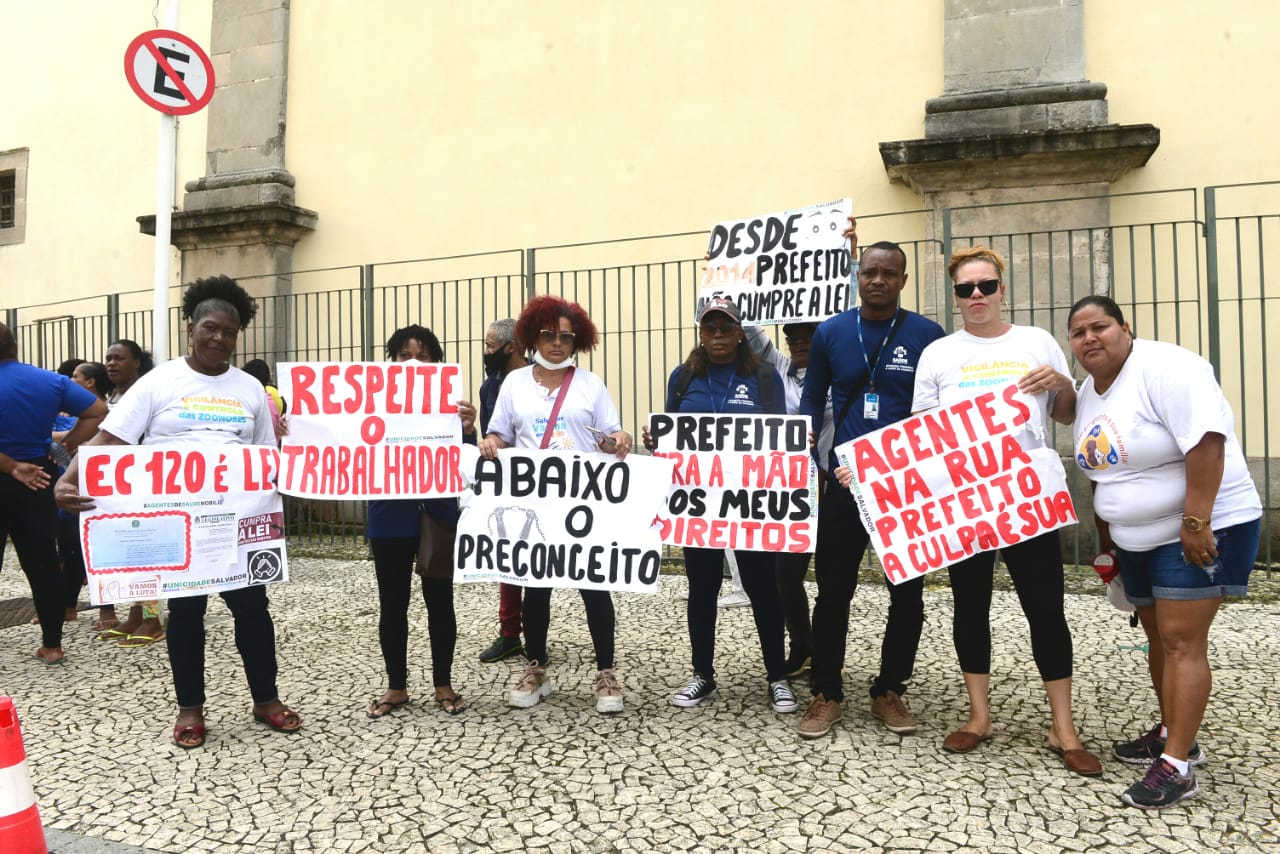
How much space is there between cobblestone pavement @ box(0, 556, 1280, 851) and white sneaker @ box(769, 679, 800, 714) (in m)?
0.08

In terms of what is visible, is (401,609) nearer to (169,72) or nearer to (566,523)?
(566,523)

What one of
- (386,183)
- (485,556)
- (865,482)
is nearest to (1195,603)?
(865,482)

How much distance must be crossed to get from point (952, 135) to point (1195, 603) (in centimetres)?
638

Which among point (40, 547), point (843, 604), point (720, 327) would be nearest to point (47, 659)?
point (40, 547)

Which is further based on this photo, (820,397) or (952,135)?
(952,135)

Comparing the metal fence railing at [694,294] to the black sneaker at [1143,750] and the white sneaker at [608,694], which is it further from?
the white sneaker at [608,694]

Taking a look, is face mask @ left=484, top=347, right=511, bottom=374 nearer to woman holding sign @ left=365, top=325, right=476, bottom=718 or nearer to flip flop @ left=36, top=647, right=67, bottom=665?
woman holding sign @ left=365, top=325, right=476, bottom=718

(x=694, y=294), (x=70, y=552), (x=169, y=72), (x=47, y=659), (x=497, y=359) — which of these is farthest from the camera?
(x=694, y=294)

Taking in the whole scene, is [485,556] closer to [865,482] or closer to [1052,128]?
[865,482]

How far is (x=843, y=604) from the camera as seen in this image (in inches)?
157

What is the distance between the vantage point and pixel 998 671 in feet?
15.7

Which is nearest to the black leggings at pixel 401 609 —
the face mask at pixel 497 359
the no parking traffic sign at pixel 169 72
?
the face mask at pixel 497 359

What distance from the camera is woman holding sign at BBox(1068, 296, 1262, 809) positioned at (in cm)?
311

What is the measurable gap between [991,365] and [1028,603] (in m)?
0.92
